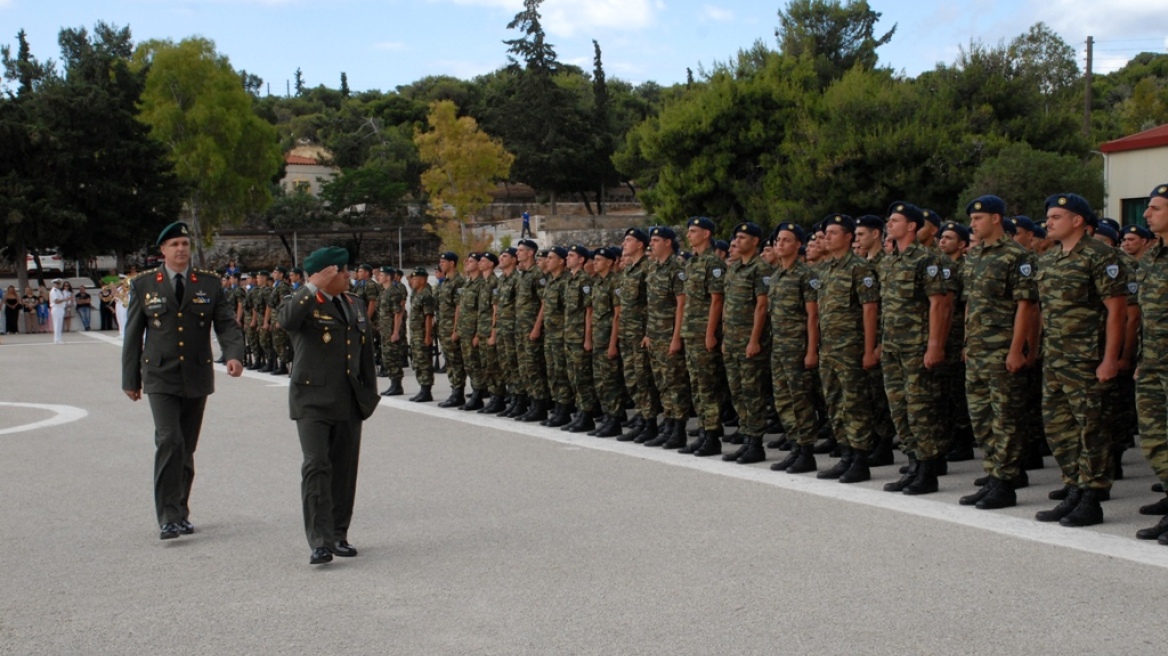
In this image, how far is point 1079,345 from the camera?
6500mm

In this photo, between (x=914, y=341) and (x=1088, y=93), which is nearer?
(x=914, y=341)

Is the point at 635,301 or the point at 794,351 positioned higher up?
the point at 635,301

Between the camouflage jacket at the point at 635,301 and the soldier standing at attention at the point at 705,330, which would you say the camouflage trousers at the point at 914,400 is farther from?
the camouflage jacket at the point at 635,301

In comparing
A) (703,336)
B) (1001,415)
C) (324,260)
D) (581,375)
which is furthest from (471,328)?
(1001,415)

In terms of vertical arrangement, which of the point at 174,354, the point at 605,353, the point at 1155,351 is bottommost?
the point at 605,353

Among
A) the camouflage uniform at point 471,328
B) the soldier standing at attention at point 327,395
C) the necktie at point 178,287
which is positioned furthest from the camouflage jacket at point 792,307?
the camouflage uniform at point 471,328

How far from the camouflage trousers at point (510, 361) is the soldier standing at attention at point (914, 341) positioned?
530 centimetres

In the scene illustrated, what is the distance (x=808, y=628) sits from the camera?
186 inches

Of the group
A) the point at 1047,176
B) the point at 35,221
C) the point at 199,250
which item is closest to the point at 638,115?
the point at 199,250

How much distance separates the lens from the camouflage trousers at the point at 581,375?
1122cm

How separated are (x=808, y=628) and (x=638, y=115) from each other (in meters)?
68.3

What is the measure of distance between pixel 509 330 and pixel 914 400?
5.68 meters

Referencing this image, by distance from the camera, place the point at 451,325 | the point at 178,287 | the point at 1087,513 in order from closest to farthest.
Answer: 1. the point at 1087,513
2. the point at 178,287
3. the point at 451,325

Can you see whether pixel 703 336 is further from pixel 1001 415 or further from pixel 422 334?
pixel 422 334
